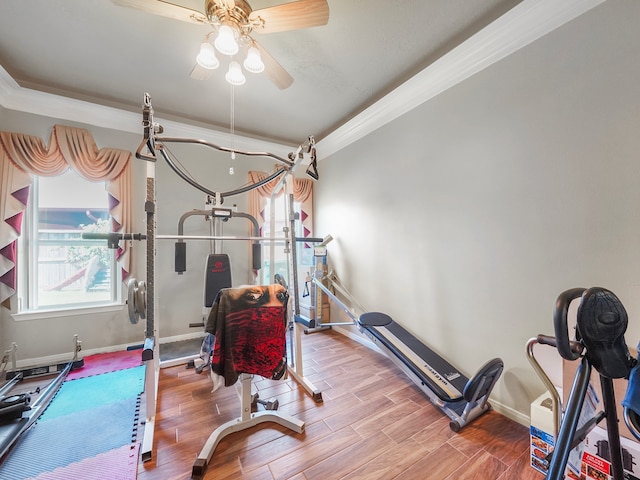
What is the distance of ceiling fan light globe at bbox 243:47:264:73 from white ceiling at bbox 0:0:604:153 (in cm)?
44

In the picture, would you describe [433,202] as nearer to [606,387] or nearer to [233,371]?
[606,387]

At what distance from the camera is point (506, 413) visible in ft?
5.98

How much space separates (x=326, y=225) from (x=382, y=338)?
206 cm

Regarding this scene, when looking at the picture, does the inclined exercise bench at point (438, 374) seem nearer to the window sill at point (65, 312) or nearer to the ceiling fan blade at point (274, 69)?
the ceiling fan blade at point (274, 69)

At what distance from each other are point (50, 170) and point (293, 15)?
293 cm

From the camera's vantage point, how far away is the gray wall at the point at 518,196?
1381mm

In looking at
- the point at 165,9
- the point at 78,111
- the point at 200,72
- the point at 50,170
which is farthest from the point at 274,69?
the point at 50,170

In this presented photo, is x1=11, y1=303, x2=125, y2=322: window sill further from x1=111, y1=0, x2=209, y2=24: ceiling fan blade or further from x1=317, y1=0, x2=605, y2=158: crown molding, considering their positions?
x1=317, y1=0, x2=605, y2=158: crown molding

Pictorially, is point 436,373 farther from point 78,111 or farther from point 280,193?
point 78,111

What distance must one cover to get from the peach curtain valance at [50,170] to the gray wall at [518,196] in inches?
121

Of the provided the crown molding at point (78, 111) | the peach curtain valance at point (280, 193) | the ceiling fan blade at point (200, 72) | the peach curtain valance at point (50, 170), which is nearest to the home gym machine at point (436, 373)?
the peach curtain valance at point (280, 193)

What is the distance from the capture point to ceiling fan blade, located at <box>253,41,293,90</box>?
1.69m

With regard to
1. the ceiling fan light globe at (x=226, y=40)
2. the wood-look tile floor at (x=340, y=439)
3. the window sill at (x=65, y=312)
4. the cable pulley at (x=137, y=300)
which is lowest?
the wood-look tile floor at (x=340, y=439)

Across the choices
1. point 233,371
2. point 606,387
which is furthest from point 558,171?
point 233,371
